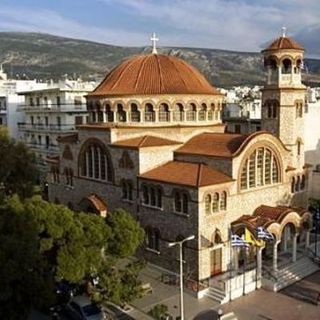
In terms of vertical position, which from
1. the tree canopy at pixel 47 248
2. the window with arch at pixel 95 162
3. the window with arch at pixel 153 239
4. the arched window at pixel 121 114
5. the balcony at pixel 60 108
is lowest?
the window with arch at pixel 153 239

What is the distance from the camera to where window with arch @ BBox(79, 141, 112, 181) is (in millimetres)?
36356

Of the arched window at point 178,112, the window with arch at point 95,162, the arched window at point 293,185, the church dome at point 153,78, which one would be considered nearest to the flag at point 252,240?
the arched window at point 293,185

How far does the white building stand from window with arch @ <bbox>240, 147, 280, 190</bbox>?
1051 inches

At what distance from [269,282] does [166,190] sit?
8.23 meters

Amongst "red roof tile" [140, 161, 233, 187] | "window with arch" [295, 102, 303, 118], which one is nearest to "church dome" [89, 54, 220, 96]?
"window with arch" [295, 102, 303, 118]

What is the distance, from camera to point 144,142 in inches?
1335

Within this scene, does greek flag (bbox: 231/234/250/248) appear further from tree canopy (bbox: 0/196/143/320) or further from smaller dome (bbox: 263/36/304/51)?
smaller dome (bbox: 263/36/304/51)

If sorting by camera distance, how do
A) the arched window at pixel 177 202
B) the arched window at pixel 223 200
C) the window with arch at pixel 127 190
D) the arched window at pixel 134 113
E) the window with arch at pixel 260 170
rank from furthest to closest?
the arched window at pixel 134 113 → the window with arch at pixel 127 190 → the window with arch at pixel 260 170 → the arched window at pixel 223 200 → the arched window at pixel 177 202

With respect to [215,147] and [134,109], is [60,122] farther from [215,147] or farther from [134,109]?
[215,147]

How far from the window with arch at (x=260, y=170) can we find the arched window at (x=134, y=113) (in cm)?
910

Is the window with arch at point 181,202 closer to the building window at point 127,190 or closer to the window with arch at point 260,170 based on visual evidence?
the window with arch at point 260,170

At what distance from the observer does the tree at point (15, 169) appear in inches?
1410

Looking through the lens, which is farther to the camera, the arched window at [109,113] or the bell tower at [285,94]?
the arched window at [109,113]

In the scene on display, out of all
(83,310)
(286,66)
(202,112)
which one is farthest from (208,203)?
(286,66)
